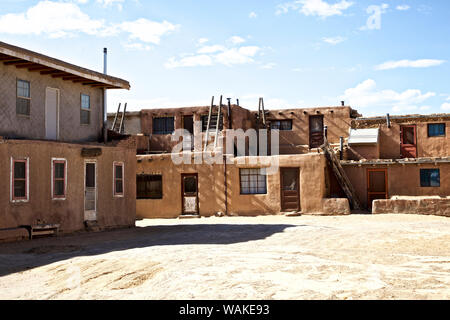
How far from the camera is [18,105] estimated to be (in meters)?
16.8

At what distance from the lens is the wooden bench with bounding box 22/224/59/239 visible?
618 inches

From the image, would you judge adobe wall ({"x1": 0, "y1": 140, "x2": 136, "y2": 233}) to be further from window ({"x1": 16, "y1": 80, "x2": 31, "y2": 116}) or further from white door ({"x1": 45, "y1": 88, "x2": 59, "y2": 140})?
window ({"x1": 16, "y1": 80, "x2": 31, "y2": 116})

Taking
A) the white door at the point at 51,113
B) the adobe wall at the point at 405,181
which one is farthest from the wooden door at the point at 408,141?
the white door at the point at 51,113

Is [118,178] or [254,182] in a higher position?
[118,178]

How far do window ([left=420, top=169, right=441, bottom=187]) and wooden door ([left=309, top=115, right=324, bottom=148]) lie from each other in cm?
744

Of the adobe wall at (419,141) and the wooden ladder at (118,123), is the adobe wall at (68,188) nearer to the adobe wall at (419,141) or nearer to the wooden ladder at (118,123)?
the wooden ladder at (118,123)

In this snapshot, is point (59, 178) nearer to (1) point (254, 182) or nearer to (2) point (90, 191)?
(2) point (90, 191)


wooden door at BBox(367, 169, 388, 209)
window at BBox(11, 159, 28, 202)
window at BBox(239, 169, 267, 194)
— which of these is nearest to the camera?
window at BBox(11, 159, 28, 202)

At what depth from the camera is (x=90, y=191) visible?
60.1 ft

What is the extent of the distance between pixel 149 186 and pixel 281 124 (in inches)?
427

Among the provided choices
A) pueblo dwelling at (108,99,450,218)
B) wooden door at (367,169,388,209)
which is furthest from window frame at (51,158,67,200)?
wooden door at (367,169,388,209)

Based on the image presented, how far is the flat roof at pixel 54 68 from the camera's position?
618 inches

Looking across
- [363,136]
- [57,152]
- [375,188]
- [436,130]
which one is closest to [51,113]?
[57,152]
